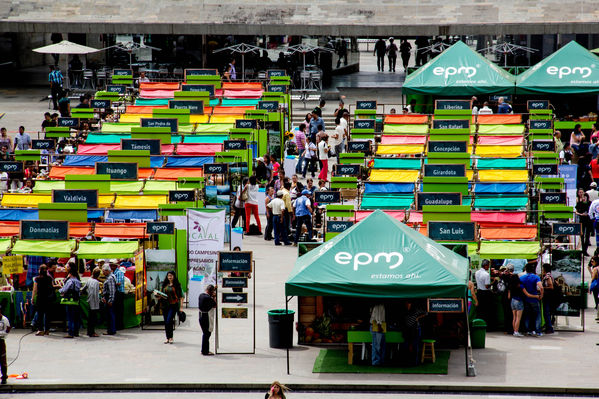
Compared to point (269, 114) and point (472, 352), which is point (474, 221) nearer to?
point (472, 352)

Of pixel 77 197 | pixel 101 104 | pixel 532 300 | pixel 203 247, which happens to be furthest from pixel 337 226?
pixel 101 104

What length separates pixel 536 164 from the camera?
28.2 m

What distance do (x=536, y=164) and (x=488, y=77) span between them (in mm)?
8431

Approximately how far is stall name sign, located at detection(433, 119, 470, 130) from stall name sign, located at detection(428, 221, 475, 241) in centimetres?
1023

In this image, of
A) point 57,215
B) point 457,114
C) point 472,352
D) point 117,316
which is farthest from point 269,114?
point 472,352

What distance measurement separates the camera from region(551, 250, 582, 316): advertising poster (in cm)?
2214

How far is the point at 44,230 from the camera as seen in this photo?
2320 centimetres

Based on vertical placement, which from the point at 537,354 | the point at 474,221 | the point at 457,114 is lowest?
the point at 537,354

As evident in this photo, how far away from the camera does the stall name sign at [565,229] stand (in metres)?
23.0

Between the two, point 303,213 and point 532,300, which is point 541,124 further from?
point 532,300

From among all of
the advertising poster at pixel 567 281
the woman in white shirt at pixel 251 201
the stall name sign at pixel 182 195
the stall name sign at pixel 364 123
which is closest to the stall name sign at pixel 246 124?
the stall name sign at pixel 364 123

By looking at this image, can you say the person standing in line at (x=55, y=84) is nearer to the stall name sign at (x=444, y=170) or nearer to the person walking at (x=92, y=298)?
the stall name sign at (x=444, y=170)

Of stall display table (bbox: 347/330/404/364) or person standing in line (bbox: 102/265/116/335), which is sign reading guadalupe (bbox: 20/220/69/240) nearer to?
person standing in line (bbox: 102/265/116/335)

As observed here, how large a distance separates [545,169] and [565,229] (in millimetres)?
5063
